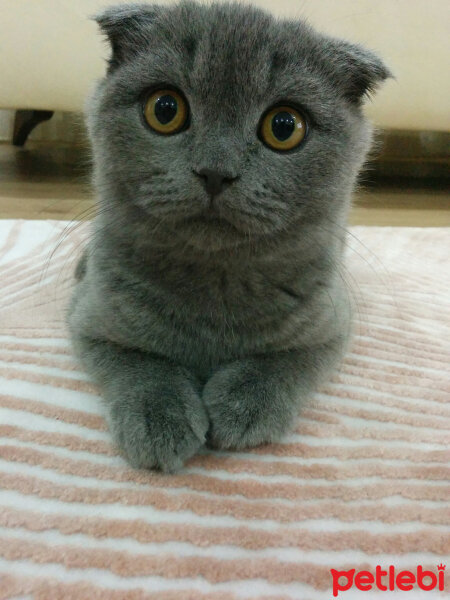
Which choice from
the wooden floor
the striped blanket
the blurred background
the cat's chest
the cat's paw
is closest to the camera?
the striped blanket

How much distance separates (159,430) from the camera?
59 cm

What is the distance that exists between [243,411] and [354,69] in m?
0.48

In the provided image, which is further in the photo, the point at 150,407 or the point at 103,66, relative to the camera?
the point at 103,66

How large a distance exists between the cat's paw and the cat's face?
20 centimetres

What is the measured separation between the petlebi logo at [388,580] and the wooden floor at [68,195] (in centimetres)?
120

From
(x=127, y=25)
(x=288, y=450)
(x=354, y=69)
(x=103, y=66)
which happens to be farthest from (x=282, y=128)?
(x=103, y=66)

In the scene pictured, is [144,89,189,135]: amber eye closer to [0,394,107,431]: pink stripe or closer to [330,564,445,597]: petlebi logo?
[0,394,107,431]: pink stripe

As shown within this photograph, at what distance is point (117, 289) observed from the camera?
75 centimetres

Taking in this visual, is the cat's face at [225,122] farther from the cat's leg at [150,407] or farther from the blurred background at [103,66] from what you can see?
the blurred background at [103,66]

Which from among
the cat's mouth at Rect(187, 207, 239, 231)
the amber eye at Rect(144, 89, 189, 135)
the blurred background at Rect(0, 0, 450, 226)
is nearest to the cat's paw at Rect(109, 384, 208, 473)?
the cat's mouth at Rect(187, 207, 239, 231)

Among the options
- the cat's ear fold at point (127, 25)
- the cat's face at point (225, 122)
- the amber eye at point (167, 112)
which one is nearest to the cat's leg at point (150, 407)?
the cat's face at point (225, 122)

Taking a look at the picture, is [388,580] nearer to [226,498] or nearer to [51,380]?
[226,498]

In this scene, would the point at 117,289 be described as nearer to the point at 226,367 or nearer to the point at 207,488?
the point at 226,367

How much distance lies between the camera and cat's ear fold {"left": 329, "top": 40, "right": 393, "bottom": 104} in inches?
28.0
